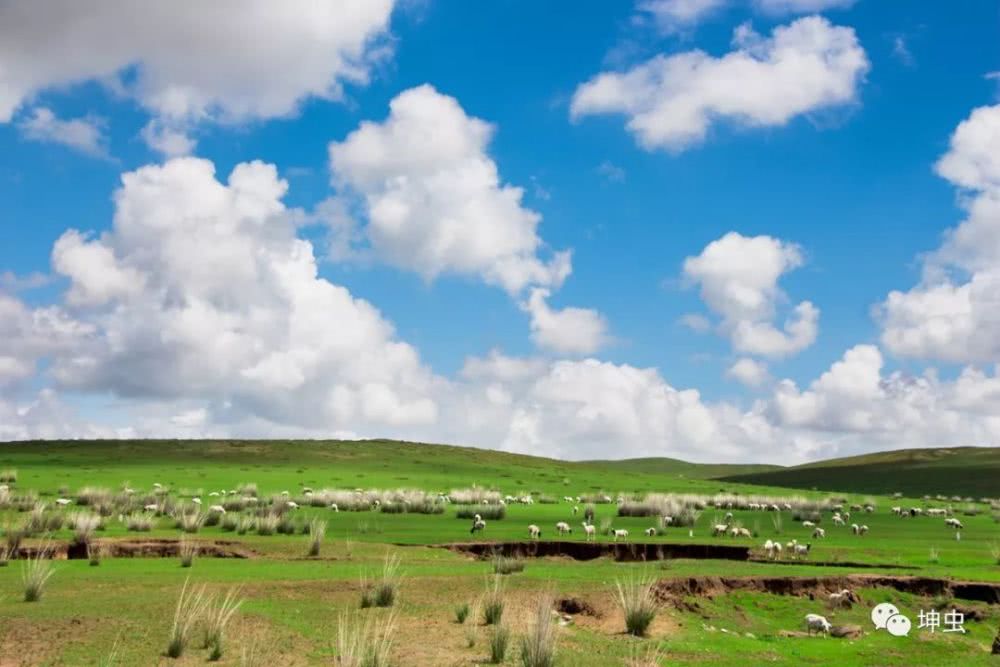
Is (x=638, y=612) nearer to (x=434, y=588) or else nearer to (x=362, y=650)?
(x=434, y=588)

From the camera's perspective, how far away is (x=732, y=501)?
1980 inches

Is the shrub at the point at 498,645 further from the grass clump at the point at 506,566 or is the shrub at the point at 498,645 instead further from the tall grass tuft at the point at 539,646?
the grass clump at the point at 506,566

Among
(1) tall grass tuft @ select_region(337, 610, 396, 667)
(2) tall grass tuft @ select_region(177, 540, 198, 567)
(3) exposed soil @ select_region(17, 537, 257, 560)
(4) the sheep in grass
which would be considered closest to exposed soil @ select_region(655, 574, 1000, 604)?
(4) the sheep in grass

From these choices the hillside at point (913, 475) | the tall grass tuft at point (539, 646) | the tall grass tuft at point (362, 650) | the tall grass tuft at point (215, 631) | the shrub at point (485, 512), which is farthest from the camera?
the hillside at point (913, 475)

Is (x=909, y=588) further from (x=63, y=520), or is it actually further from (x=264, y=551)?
(x=63, y=520)

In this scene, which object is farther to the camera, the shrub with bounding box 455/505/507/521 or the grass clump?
A: the shrub with bounding box 455/505/507/521

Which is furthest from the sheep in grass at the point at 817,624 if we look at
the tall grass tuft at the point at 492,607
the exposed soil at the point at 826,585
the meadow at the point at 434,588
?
the tall grass tuft at the point at 492,607

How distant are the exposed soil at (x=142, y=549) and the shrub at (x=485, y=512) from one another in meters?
12.9

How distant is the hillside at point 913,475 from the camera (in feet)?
332

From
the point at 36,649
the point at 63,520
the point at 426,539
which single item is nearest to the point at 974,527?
the point at 426,539

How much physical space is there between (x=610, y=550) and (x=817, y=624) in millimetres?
9593

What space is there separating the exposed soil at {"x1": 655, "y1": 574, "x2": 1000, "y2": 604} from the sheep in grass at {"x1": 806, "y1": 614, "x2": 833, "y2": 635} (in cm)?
240

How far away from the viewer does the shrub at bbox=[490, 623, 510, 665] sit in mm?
13695

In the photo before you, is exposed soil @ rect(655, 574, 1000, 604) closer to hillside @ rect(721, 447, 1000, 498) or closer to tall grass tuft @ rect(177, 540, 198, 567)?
tall grass tuft @ rect(177, 540, 198, 567)
